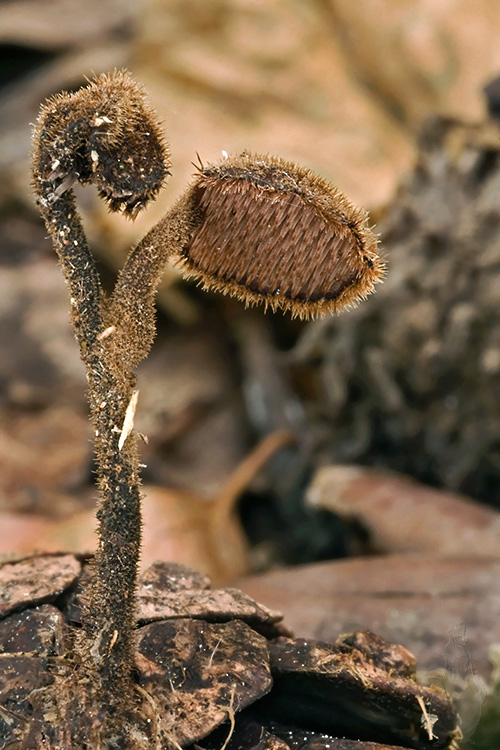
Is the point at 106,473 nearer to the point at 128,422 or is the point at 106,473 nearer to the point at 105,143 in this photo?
the point at 128,422

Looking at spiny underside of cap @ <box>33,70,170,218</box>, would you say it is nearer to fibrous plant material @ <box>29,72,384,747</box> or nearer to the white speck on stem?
fibrous plant material @ <box>29,72,384,747</box>

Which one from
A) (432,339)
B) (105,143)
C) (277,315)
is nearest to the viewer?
(105,143)

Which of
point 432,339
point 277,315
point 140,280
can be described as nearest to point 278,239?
point 140,280

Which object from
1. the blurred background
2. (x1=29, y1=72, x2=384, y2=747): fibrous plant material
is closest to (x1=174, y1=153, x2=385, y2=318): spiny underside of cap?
(x1=29, y1=72, x2=384, y2=747): fibrous plant material

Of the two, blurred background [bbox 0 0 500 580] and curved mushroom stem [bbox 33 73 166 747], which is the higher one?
blurred background [bbox 0 0 500 580]

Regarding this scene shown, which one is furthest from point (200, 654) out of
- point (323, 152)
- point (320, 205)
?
point (323, 152)
